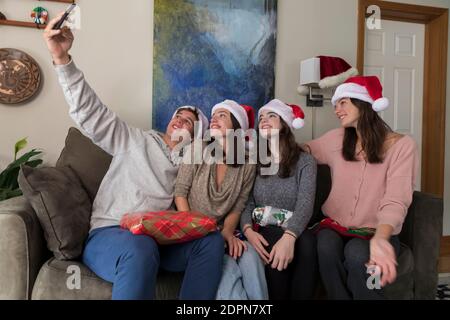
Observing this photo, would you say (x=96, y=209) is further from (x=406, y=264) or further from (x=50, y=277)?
(x=406, y=264)

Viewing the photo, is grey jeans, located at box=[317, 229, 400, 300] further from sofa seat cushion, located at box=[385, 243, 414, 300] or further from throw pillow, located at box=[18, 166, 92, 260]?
throw pillow, located at box=[18, 166, 92, 260]

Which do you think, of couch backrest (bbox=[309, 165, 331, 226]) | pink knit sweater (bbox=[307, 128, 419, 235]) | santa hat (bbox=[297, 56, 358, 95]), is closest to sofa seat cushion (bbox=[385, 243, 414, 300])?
pink knit sweater (bbox=[307, 128, 419, 235])

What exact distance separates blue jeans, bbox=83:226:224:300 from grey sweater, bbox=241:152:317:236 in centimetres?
39

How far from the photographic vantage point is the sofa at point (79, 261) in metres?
1.41

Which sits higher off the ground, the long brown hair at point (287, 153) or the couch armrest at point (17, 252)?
the long brown hair at point (287, 153)

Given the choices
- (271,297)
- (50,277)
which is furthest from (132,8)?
(271,297)

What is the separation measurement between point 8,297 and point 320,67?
225cm

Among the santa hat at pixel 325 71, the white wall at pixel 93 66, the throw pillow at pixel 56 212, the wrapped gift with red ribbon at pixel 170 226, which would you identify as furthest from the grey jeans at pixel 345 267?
the white wall at pixel 93 66

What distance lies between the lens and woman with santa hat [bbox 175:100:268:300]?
1.64 meters

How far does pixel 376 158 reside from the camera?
179 centimetres

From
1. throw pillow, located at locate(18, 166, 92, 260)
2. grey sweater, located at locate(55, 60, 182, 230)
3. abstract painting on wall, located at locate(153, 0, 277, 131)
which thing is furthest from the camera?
abstract painting on wall, located at locate(153, 0, 277, 131)

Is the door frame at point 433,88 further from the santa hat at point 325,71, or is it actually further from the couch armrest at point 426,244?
the couch armrest at point 426,244

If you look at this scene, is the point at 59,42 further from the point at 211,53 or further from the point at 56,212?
the point at 211,53

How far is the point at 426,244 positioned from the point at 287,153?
2.58 feet
